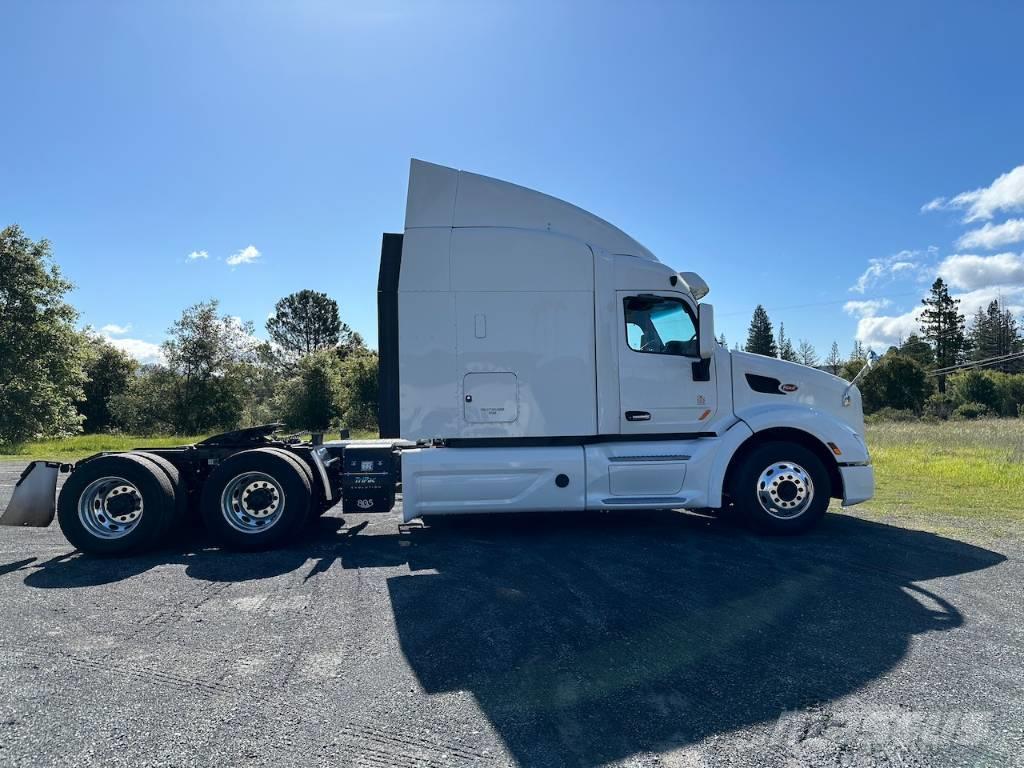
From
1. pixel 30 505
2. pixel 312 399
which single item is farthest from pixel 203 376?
pixel 30 505

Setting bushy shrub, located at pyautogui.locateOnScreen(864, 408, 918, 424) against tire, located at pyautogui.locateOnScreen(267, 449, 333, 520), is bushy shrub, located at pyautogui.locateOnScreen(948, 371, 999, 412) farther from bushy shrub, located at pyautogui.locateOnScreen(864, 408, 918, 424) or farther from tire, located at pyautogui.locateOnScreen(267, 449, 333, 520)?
tire, located at pyautogui.locateOnScreen(267, 449, 333, 520)

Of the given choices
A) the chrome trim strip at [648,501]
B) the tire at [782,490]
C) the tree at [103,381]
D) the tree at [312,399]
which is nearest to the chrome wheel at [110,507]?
the chrome trim strip at [648,501]

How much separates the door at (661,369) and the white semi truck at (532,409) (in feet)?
0.05

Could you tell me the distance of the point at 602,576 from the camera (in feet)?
16.9

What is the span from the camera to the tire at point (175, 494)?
20.6 feet

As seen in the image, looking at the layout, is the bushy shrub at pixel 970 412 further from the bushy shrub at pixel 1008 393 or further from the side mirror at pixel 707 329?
the side mirror at pixel 707 329

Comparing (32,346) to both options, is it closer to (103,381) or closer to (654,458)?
(103,381)

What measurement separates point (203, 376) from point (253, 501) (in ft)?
91.9

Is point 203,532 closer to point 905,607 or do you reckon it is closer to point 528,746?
point 528,746

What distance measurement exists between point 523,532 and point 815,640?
3.65 metres

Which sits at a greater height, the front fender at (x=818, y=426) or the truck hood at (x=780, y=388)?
the truck hood at (x=780, y=388)

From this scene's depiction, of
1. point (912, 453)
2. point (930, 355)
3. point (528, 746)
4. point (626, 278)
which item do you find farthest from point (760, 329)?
point (528, 746)

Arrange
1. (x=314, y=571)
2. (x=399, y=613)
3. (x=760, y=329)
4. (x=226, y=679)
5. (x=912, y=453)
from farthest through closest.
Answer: (x=760, y=329)
(x=912, y=453)
(x=314, y=571)
(x=399, y=613)
(x=226, y=679)

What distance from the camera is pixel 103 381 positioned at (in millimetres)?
37719
